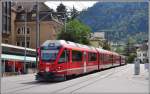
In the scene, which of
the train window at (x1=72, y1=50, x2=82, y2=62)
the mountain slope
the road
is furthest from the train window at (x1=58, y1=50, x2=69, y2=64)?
the mountain slope

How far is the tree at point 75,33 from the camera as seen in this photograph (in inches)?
2833

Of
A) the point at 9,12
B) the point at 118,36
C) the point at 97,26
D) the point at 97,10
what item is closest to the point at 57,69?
the point at 9,12

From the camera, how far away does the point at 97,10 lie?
9412 cm

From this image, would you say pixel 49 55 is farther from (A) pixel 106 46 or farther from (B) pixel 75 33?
(A) pixel 106 46

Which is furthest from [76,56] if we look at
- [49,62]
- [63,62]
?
[49,62]

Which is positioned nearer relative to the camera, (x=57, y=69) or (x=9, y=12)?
(x=57, y=69)

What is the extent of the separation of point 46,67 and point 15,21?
48.3 m

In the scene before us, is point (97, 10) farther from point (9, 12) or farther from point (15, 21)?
point (9, 12)

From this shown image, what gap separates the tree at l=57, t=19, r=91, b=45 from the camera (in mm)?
71969

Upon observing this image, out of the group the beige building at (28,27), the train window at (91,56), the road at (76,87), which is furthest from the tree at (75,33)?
the road at (76,87)

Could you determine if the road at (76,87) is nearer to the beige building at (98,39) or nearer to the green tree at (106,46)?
the green tree at (106,46)

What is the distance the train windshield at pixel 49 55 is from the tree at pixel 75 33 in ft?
122

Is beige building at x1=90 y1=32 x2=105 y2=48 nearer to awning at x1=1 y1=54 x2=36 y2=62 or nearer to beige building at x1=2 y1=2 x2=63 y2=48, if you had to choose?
beige building at x1=2 y1=2 x2=63 y2=48

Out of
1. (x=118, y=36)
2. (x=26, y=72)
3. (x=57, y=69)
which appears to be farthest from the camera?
(x=118, y=36)
